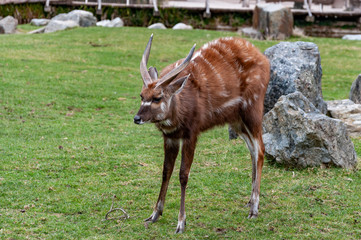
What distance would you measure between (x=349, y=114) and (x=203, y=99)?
425cm

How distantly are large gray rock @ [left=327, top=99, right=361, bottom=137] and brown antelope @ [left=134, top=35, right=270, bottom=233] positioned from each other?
3206mm

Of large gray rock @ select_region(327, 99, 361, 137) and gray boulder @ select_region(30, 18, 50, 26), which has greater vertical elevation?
gray boulder @ select_region(30, 18, 50, 26)

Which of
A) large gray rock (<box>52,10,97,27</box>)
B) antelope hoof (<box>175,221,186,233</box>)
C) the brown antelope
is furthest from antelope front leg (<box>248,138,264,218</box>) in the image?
large gray rock (<box>52,10,97,27</box>)

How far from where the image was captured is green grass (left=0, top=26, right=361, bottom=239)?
504cm

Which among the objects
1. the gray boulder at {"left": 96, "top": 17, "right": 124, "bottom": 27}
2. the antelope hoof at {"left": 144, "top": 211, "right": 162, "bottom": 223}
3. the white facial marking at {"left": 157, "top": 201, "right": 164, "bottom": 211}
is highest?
the gray boulder at {"left": 96, "top": 17, "right": 124, "bottom": 27}

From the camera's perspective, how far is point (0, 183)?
612cm

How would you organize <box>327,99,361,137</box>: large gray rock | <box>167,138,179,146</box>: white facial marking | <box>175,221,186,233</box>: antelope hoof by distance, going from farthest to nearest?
1. <box>327,99,361,137</box>: large gray rock
2. <box>167,138,179,146</box>: white facial marking
3. <box>175,221,186,233</box>: antelope hoof

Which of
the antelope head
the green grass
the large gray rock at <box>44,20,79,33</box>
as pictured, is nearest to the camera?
the antelope head

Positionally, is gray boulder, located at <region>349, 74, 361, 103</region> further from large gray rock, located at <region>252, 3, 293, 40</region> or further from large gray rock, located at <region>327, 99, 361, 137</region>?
large gray rock, located at <region>252, 3, 293, 40</region>

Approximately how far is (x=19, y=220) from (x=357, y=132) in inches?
222

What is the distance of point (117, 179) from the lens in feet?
21.4

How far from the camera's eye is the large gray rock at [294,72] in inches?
316

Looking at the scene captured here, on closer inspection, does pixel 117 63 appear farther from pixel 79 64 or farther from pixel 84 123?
pixel 84 123

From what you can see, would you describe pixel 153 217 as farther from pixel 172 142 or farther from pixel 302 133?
pixel 302 133
